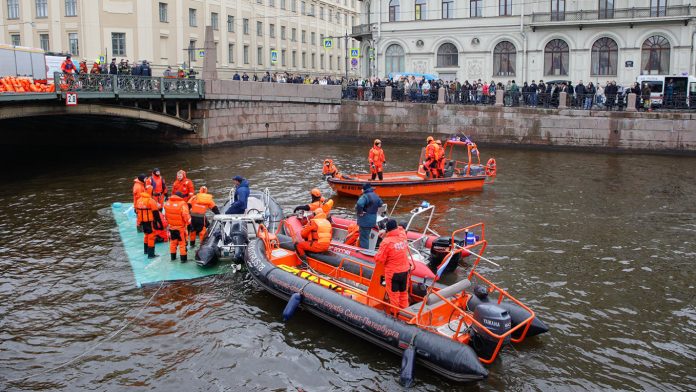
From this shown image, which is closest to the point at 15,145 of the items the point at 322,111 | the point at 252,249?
the point at 322,111

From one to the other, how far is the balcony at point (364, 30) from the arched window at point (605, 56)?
14.3 meters

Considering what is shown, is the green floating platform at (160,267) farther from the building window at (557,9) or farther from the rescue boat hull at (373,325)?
the building window at (557,9)

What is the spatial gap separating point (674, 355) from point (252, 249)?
7375 mm

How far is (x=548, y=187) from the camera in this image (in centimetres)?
2339

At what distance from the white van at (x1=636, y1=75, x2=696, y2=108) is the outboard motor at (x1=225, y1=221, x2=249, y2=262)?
82.6 ft

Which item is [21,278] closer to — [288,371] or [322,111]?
[288,371]

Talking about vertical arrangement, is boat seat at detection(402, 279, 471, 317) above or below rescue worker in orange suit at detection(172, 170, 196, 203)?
below

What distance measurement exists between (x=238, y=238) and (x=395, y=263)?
16.1ft

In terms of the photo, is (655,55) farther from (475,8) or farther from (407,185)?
(407,185)

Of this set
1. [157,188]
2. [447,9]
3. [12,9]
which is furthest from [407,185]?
[12,9]

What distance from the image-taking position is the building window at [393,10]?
44656 millimetres

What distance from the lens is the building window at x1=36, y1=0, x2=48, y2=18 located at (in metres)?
46.2

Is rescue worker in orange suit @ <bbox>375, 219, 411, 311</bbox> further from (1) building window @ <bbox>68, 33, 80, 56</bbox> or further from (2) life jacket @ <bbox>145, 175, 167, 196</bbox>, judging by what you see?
(1) building window @ <bbox>68, 33, 80, 56</bbox>

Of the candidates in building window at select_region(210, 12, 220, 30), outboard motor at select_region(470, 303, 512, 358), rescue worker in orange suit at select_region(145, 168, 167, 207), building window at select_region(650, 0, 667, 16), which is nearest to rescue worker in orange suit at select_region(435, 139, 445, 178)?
rescue worker in orange suit at select_region(145, 168, 167, 207)
